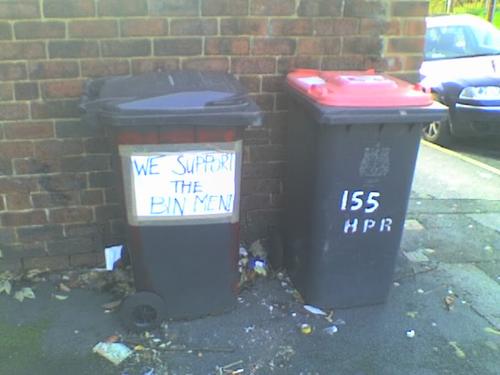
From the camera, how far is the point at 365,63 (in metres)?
3.60

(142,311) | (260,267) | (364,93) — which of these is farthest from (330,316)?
(364,93)

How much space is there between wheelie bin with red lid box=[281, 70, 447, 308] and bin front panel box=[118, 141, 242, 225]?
48 centimetres

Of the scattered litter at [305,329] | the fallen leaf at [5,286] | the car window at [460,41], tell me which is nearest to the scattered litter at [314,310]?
the scattered litter at [305,329]

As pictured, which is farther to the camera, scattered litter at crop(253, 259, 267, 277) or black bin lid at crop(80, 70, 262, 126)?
scattered litter at crop(253, 259, 267, 277)

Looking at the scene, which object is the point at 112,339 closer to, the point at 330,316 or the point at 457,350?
the point at 330,316

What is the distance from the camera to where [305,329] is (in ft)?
10.0

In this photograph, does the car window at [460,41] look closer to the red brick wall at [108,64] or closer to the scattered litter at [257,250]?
the red brick wall at [108,64]

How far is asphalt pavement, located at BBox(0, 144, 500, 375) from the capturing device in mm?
2779

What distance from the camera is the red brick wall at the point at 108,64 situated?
3180mm

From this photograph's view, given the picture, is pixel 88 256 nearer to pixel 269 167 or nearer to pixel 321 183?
pixel 269 167

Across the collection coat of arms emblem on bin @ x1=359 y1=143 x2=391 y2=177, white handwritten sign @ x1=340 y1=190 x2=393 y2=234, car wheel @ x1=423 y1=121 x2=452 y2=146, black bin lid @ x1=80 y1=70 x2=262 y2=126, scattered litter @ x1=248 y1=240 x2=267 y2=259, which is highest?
black bin lid @ x1=80 y1=70 x2=262 y2=126

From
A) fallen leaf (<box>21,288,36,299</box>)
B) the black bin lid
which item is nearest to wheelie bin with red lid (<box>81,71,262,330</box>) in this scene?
the black bin lid

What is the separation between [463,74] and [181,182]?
5.55 m

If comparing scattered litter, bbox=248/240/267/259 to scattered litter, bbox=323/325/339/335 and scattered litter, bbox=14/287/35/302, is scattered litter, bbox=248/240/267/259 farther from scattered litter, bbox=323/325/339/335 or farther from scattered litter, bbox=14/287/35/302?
scattered litter, bbox=14/287/35/302
